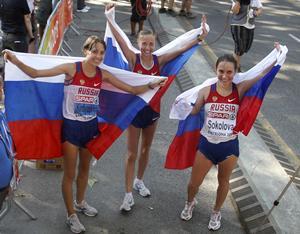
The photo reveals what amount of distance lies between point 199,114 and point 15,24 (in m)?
3.62

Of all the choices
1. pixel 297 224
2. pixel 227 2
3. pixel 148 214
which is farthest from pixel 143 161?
pixel 227 2

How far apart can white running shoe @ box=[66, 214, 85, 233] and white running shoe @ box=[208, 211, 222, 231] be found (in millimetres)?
1323

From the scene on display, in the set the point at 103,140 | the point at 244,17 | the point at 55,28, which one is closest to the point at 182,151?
the point at 103,140

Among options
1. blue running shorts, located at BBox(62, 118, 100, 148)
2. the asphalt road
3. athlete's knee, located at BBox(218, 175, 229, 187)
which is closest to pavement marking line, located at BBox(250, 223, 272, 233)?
athlete's knee, located at BBox(218, 175, 229, 187)

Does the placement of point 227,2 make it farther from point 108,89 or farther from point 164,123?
point 108,89

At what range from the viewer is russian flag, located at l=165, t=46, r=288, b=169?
14.5 feet

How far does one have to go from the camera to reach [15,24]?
674cm

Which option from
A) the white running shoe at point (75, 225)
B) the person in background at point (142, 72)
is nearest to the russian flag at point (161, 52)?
the person in background at point (142, 72)

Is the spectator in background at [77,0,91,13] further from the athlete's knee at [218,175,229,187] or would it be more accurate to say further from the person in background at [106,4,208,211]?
the athlete's knee at [218,175,229,187]

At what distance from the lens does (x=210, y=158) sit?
4.39 metres

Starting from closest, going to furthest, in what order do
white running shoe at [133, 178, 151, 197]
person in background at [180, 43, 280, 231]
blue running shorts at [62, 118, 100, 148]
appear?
1. blue running shorts at [62, 118, 100, 148]
2. person in background at [180, 43, 280, 231]
3. white running shoe at [133, 178, 151, 197]

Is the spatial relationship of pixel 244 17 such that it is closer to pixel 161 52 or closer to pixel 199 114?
pixel 161 52

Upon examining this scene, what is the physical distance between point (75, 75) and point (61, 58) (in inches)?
11.3

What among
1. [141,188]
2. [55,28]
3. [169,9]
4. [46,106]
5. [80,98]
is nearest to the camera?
[80,98]
